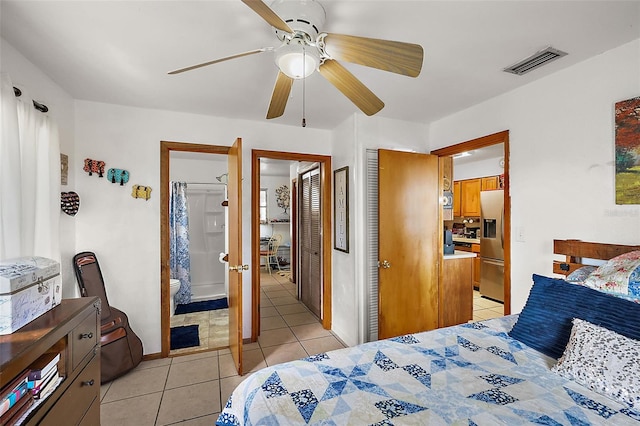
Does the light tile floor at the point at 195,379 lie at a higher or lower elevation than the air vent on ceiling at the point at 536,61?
lower

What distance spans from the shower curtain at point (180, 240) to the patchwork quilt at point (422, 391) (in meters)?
3.72

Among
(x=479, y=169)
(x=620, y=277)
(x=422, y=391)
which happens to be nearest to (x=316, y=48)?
(x=422, y=391)

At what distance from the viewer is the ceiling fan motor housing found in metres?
1.30

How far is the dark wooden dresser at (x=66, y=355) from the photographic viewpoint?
3.49ft

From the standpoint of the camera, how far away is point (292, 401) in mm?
1153

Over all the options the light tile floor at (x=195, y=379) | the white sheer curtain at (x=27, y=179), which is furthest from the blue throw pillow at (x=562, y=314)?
the white sheer curtain at (x=27, y=179)

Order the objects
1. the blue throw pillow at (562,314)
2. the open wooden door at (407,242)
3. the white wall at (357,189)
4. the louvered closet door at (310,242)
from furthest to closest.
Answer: the louvered closet door at (310,242), the white wall at (357,189), the open wooden door at (407,242), the blue throw pillow at (562,314)

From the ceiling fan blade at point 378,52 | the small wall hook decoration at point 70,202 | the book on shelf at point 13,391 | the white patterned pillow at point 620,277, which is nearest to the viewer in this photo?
the book on shelf at point 13,391

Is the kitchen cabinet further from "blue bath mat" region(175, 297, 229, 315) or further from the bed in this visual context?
"blue bath mat" region(175, 297, 229, 315)

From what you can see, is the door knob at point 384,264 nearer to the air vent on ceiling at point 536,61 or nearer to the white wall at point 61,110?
the air vent on ceiling at point 536,61

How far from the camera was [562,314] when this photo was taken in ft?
5.12

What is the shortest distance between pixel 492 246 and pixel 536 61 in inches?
141

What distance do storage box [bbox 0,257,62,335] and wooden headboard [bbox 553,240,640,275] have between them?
3.08 metres

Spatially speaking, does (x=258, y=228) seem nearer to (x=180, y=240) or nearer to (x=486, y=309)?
(x=180, y=240)
